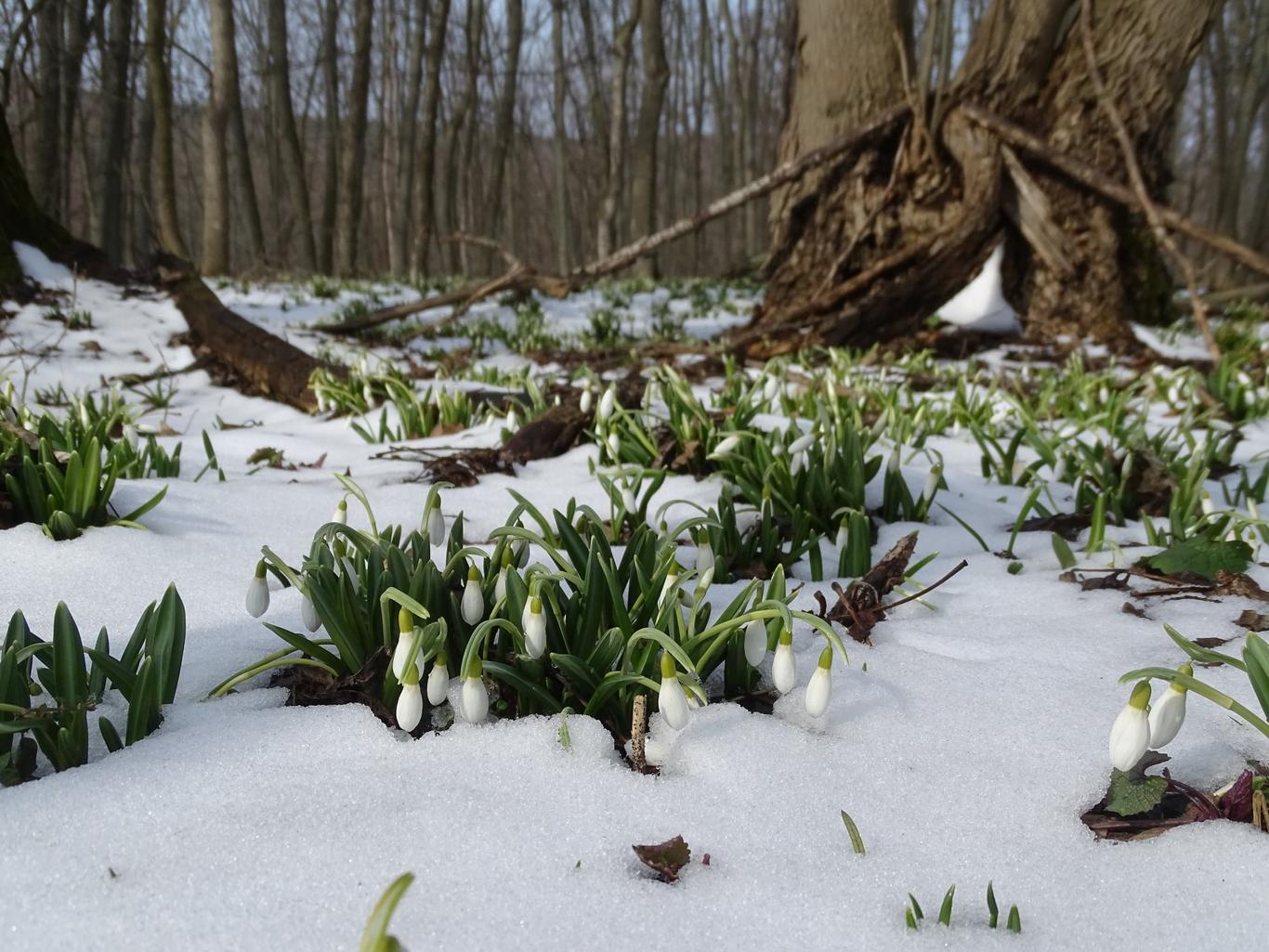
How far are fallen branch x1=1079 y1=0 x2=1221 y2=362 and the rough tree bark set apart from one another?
0.19 m

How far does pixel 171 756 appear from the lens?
1148 millimetres

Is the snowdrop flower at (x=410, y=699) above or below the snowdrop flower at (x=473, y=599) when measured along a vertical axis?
below

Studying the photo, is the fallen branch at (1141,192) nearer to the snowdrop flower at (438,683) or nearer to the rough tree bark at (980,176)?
the rough tree bark at (980,176)

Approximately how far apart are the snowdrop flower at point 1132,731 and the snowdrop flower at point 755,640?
46 centimetres

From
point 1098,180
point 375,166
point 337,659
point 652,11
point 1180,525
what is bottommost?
point 337,659

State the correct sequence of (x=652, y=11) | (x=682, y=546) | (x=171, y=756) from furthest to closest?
1. (x=652, y=11)
2. (x=682, y=546)
3. (x=171, y=756)

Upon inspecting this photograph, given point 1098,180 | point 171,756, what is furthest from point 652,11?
point 171,756

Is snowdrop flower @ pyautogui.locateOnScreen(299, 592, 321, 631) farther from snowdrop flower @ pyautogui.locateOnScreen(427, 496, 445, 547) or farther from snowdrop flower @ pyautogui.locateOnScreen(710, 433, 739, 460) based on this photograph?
snowdrop flower @ pyautogui.locateOnScreen(710, 433, 739, 460)

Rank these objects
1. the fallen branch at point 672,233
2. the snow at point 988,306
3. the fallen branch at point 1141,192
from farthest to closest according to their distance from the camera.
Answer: the snow at point 988,306
the fallen branch at point 672,233
the fallen branch at point 1141,192

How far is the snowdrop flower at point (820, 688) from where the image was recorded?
3.74 ft

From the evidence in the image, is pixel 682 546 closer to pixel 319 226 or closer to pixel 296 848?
pixel 296 848

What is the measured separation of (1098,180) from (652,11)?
8968 mm

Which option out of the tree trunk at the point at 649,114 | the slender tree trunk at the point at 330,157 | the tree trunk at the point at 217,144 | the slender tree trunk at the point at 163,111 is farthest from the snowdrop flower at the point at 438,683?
the slender tree trunk at the point at 330,157

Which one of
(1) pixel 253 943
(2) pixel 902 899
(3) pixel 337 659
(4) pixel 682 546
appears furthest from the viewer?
(4) pixel 682 546
